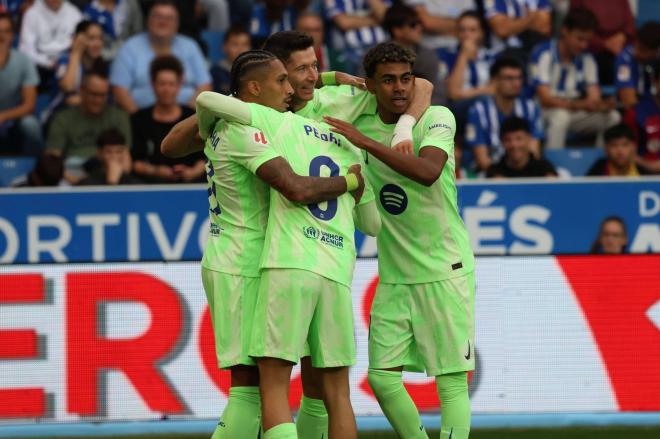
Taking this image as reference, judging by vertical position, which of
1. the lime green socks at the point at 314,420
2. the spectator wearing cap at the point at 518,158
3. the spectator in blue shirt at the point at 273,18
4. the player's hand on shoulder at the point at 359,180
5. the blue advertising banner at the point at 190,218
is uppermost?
the spectator in blue shirt at the point at 273,18

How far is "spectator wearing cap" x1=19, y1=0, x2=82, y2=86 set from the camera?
12562 millimetres

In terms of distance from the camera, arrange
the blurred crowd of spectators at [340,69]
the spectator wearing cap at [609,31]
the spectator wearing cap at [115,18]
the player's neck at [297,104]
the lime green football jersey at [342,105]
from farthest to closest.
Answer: the spectator wearing cap at [609,31] → the spectator wearing cap at [115,18] → the blurred crowd of spectators at [340,69] → the lime green football jersey at [342,105] → the player's neck at [297,104]

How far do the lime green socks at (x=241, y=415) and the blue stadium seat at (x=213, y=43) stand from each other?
7.66 m

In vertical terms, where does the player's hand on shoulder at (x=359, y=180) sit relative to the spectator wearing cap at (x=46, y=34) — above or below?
below

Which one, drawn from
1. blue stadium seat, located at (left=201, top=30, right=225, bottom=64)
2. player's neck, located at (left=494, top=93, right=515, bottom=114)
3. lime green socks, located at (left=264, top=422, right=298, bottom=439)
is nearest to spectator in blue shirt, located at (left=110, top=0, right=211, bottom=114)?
blue stadium seat, located at (left=201, top=30, right=225, bottom=64)

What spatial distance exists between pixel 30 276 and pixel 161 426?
124 centimetres

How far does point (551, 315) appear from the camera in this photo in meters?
8.08

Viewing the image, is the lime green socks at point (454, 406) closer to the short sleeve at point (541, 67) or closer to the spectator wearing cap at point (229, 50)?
the spectator wearing cap at point (229, 50)

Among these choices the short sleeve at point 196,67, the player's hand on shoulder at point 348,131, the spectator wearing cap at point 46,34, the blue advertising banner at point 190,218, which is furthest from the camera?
the spectator wearing cap at point 46,34

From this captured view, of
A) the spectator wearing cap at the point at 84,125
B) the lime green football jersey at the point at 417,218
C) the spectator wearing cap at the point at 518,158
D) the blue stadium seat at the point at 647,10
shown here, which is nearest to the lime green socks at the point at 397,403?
the lime green football jersey at the point at 417,218

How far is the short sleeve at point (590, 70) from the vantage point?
42.6ft

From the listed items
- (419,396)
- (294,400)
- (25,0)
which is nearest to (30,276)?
(294,400)

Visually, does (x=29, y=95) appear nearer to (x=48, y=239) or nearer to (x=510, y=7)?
(x=48, y=239)

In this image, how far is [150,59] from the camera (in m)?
12.4
